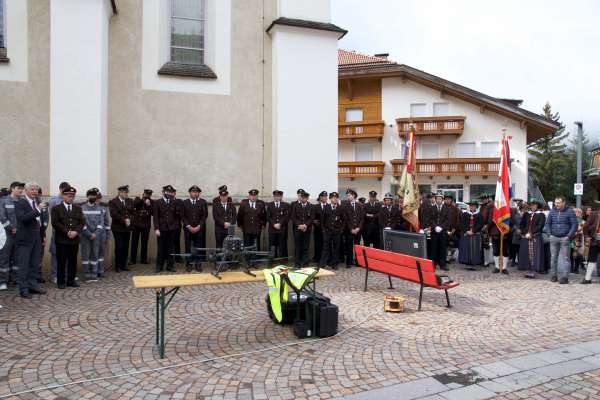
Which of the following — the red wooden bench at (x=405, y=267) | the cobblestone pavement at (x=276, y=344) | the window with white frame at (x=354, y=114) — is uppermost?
the window with white frame at (x=354, y=114)

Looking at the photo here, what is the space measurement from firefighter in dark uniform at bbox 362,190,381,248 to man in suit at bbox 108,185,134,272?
6.28m

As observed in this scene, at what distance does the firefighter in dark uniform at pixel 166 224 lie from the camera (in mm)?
10953

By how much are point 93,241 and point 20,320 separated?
3.47 meters

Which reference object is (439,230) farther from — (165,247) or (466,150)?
(466,150)

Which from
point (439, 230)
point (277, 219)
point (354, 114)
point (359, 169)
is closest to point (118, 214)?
point (277, 219)

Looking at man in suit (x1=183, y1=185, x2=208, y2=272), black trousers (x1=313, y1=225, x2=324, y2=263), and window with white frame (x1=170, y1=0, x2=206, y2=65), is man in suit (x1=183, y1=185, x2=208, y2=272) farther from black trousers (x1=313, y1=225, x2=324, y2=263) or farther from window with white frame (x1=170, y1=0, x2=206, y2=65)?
window with white frame (x1=170, y1=0, x2=206, y2=65)

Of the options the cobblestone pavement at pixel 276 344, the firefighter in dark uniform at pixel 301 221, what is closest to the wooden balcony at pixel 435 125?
the firefighter in dark uniform at pixel 301 221

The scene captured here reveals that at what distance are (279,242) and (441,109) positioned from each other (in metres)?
25.9

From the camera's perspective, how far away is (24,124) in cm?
1129

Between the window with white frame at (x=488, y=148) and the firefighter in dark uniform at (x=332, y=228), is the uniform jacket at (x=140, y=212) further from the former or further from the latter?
the window with white frame at (x=488, y=148)

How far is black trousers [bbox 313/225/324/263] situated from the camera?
41.7 ft

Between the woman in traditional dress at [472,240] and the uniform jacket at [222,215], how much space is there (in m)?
6.50

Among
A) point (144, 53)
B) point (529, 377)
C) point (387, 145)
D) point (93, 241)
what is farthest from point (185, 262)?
point (387, 145)

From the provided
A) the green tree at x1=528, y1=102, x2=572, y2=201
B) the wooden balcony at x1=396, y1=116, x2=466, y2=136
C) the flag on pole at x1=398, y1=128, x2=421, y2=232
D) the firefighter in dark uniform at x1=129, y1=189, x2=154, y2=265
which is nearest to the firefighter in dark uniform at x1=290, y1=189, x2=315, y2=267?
the flag on pole at x1=398, y1=128, x2=421, y2=232
